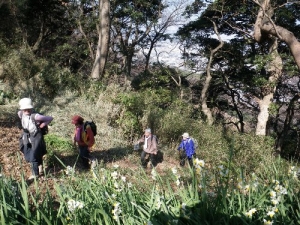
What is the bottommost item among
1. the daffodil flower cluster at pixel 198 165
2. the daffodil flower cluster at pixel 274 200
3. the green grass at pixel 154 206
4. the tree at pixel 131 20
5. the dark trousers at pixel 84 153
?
the dark trousers at pixel 84 153

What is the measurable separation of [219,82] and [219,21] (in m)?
4.11

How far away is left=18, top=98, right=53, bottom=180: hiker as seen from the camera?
5352mm

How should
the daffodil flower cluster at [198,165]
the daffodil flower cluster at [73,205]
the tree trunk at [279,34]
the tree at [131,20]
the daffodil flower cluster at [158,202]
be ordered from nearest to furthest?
1. the daffodil flower cluster at [73,205]
2. the daffodil flower cluster at [158,202]
3. the daffodil flower cluster at [198,165]
4. the tree trunk at [279,34]
5. the tree at [131,20]

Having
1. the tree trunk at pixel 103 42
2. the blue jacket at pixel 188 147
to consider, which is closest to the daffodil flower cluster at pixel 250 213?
the blue jacket at pixel 188 147

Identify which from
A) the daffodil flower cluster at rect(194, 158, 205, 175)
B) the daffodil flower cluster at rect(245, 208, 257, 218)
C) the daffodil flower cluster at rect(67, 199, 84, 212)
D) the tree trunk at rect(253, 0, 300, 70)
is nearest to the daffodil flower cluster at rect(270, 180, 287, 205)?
the daffodil flower cluster at rect(245, 208, 257, 218)

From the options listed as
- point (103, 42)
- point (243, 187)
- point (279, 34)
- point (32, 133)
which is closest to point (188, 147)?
point (279, 34)

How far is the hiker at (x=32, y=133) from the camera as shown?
17.6 feet

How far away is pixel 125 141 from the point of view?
9484mm

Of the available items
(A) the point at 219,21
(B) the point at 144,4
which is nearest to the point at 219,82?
(A) the point at 219,21

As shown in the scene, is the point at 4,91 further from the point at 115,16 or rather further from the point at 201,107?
the point at 115,16

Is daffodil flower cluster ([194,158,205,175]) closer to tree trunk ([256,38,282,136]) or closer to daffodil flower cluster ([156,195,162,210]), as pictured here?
daffodil flower cluster ([156,195,162,210])

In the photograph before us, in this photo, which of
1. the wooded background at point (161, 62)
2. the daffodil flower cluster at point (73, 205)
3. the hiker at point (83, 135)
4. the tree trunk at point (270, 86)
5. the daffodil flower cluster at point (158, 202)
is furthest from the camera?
the tree trunk at point (270, 86)

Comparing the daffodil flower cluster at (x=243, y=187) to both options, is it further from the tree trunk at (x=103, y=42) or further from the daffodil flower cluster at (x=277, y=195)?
the tree trunk at (x=103, y=42)

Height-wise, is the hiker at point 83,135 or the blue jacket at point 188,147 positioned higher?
the hiker at point 83,135
